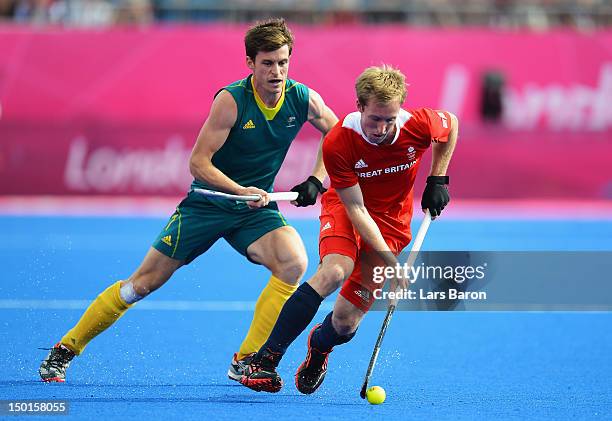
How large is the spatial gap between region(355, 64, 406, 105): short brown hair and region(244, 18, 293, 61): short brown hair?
2.10 ft

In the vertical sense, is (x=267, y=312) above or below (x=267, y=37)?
below

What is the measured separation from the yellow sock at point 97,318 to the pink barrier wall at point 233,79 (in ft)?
30.9

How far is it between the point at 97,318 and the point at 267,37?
A: 5.62 feet

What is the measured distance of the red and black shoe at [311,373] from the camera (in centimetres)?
574

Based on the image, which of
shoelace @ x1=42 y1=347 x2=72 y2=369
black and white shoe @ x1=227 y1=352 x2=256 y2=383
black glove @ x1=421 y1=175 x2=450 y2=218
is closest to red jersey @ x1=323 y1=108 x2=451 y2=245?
black glove @ x1=421 y1=175 x2=450 y2=218

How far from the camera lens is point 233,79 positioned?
1587cm

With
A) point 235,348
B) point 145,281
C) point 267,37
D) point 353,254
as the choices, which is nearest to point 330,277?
point 353,254

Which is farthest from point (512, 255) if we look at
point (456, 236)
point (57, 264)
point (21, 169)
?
point (21, 169)

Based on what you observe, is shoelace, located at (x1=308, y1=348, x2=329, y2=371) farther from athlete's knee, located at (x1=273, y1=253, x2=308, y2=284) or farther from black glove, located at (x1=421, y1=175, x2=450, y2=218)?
black glove, located at (x1=421, y1=175, x2=450, y2=218)

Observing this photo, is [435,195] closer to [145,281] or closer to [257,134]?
[257,134]

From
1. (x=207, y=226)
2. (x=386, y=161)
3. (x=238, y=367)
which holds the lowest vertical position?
(x=238, y=367)

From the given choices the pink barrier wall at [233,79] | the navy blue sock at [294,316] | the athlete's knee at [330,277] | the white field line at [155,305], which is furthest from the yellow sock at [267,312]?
the pink barrier wall at [233,79]

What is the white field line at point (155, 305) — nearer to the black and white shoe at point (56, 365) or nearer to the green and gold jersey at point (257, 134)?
the black and white shoe at point (56, 365)

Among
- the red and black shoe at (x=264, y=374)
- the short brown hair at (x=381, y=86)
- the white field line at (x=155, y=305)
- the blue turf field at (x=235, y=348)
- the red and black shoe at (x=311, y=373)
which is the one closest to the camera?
the short brown hair at (x=381, y=86)
